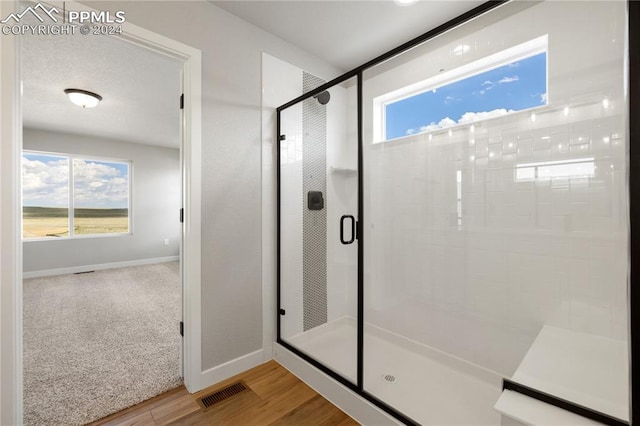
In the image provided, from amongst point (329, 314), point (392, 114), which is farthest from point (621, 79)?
point (329, 314)

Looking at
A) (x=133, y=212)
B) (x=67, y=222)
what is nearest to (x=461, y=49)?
(x=133, y=212)

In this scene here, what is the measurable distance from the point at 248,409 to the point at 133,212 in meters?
5.41

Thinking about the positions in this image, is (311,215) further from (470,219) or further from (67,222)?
(67,222)

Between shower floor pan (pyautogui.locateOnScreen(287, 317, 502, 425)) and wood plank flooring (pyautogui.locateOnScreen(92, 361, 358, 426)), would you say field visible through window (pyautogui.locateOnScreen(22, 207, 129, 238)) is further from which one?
shower floor pan (pyautogui.locateOnScreen(287, 317, 502, 425))

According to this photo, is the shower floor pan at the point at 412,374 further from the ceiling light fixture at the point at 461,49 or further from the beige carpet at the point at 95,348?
the ceiling light fixture at the point at 461,49

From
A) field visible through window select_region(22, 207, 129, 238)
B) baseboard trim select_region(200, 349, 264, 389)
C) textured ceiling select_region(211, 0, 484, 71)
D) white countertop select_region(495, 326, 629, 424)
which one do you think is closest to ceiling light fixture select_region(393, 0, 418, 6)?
textured ceiling select_region(211, 0, 484, 71)

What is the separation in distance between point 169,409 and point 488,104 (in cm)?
288

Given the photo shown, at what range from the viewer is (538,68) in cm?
176

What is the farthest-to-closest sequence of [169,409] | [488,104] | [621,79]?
[488,104] < [169,409] < [621,79]

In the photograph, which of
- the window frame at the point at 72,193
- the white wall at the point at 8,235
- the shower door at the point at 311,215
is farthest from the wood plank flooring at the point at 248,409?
the window frame at the point at 72,193

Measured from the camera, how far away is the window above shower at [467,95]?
69.9 inches

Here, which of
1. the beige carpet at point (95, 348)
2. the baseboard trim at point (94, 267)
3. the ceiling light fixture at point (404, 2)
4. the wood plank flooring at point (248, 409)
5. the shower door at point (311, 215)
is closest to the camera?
the wood plank flooring at point (248, 409)

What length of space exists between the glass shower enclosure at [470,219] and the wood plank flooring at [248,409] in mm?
205

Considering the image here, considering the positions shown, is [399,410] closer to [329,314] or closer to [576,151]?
[329,314]
